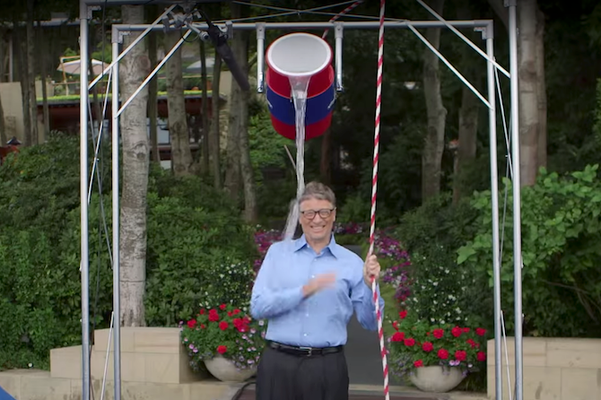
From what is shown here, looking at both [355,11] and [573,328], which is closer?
[573,328]

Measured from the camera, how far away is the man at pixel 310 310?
4.75m

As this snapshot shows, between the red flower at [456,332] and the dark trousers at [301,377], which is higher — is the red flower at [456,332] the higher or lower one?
→ the lower one

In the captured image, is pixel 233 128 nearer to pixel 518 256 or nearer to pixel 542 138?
pixel 542 138

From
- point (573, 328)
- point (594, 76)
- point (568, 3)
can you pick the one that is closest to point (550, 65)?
point (594, 76)

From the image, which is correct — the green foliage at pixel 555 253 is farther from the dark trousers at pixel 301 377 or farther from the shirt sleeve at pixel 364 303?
the dark trousers at pixel 301 377

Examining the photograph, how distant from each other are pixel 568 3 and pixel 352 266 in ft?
26.0

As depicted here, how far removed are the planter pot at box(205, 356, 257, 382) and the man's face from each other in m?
4.09

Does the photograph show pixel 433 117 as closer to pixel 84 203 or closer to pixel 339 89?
pixel 339 89

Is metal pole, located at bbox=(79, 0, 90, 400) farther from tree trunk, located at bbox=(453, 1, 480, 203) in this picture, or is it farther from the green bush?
tree trunk, located at bbox=(453, 1, 480, 203)

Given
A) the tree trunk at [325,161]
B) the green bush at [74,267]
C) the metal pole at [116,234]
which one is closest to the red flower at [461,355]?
the green bush at [74,267]

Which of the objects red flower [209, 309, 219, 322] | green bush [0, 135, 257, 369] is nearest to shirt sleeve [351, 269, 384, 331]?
red flower [209, 309, 219, 322]

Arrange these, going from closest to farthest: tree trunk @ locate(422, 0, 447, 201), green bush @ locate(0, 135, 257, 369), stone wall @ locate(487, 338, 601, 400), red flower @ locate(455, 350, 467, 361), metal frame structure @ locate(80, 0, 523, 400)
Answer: metal frame structure @ locate(80, 0, 523, 400), stone wall @ locate(487, 338, 601, 400), red flower @ locate(455, 350, 467, 361), green bush @ locate(0, 135, 257, 369), tree trunk @ locate(422, 0, 447, 201)

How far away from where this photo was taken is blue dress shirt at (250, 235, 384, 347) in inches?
188

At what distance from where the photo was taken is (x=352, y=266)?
486cm
